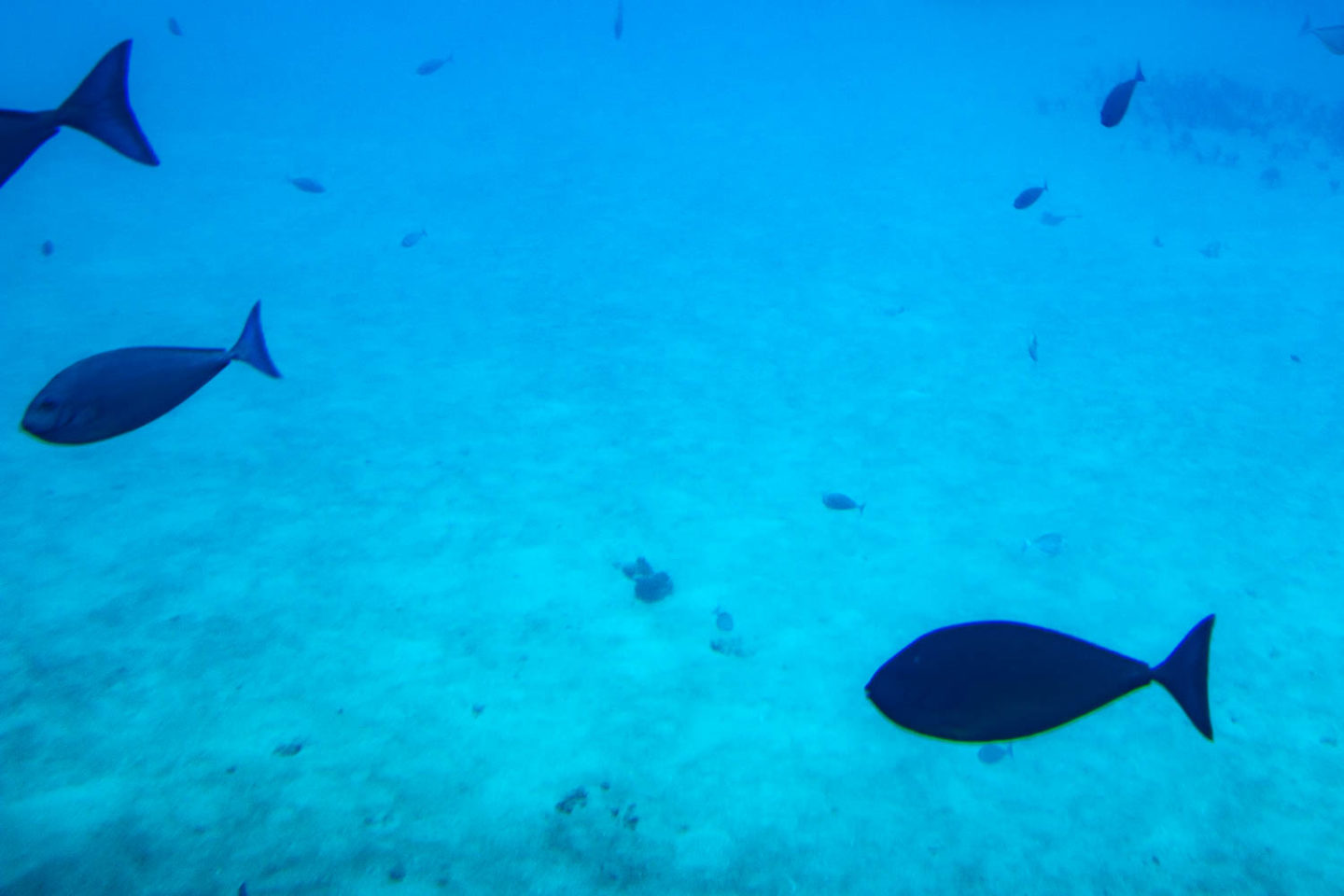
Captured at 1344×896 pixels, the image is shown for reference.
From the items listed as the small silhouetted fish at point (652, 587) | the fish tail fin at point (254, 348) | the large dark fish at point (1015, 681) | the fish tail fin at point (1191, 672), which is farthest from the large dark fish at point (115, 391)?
the small silhouetted fish at point (652, 587)

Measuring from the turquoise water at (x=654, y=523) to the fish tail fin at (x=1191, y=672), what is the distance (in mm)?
2400

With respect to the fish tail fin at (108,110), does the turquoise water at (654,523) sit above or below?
below

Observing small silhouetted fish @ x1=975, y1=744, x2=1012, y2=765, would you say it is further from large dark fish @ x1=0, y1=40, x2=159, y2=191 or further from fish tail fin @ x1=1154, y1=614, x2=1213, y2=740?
large dark fish @ x1=0, y1=40, x2=159, y2=191

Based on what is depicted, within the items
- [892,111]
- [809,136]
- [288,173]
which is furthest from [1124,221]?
[288,173]

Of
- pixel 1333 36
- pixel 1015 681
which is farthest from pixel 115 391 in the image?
pixel 1333 36

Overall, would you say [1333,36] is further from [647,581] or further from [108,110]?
[108,110]

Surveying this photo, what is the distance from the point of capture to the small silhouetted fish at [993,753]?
16.0 feet

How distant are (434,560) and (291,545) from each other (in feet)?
5.01

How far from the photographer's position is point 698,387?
10.4 metres

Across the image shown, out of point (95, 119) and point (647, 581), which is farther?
point (647, 581)

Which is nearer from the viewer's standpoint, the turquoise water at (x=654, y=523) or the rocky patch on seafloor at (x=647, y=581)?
the turquoise water at (x=654, y=523)

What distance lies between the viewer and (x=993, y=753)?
16.1 ft

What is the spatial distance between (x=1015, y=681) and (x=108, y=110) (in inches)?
174

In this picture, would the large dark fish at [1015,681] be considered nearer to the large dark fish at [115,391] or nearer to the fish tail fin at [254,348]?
the large dark fish at [115,391]
